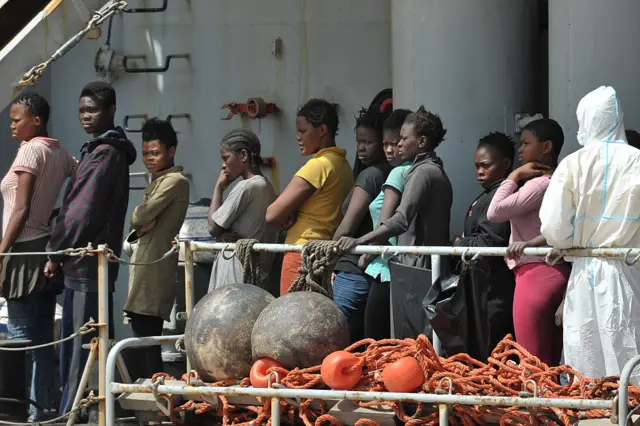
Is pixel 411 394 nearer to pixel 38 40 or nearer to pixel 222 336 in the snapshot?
pixel 222 336

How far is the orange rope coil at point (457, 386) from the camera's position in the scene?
5.43 meters

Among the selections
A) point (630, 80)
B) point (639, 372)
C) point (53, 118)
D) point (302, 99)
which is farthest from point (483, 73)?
point (53, 118)

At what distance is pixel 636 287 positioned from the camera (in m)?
5.58

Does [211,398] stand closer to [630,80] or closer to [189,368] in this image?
[189,368]

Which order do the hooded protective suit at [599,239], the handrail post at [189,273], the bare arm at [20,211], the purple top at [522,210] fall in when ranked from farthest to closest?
the bare arm at [20,211] < the handrail post at [189,273] < the purple top at [522,210] < the hooded protective suit at [599,239]

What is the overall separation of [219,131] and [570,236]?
211 inches

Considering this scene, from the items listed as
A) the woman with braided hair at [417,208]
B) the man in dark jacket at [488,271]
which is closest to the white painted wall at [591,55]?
the man in dark jacket at [488,271]

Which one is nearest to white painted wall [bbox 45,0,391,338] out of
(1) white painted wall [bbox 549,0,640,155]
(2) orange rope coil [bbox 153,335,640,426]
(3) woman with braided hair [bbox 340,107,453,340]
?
(1) white painted wall [bbox 549,0,640,155]

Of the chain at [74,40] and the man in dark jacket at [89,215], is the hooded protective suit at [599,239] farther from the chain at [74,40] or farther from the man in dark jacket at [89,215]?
the chain at [74,40]

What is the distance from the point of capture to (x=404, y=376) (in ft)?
18.0

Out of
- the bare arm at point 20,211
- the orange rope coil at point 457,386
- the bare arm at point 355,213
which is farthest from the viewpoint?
the bare arm at point 20,211

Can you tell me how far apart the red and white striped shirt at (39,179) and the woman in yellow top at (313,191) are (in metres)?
1.64

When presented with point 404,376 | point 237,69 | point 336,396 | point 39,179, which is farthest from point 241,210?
point 237,69

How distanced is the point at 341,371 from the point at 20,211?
2938 millimetres
